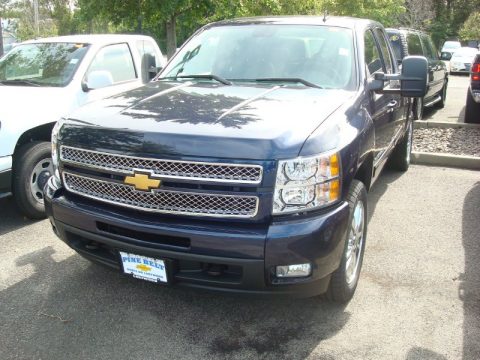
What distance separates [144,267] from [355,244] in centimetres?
149

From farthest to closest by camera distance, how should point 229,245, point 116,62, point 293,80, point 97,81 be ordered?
point 116,62 < point 97,81 < point 293,80 < point 229,245

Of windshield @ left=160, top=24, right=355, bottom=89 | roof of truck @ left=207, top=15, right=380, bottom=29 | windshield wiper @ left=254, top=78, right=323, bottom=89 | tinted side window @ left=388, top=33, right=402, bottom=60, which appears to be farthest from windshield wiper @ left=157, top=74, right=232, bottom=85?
tinted side window @ left=388, top=33, right=402, bottom=60

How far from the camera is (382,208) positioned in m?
5.51

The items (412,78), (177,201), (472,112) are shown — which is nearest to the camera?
(177,201)

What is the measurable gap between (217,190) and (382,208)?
3.16 meters

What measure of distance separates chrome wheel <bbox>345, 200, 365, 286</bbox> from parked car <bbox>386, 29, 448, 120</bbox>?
5.70m

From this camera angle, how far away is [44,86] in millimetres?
5707

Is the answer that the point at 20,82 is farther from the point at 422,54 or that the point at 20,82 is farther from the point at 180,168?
the point at 422,54

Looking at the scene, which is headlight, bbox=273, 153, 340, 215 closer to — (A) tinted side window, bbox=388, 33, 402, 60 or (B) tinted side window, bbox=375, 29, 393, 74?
(B) tinted side window, bbox=375, 29, 393, 74

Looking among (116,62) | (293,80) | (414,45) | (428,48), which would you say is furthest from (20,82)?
(428,48)

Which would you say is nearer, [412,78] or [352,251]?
[352,251]

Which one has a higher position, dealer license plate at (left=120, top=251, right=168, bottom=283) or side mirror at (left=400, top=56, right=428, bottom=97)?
side mirror at (left=400, top=56, right=428, bottom=97)

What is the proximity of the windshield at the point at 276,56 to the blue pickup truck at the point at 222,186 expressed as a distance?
0.21 metres

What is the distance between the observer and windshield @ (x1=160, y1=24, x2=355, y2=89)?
4.05 metres
